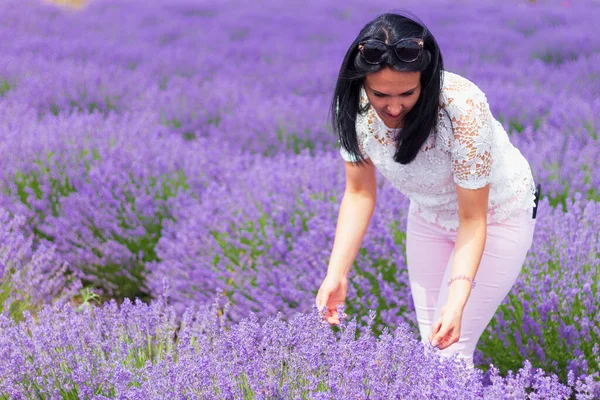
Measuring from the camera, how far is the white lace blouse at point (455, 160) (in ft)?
5.84

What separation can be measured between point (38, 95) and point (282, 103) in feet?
6.02

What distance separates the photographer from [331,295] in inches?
80.7

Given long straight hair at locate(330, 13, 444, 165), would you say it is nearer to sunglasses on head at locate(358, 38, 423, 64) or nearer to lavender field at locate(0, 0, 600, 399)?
sunglasses on head at locate(358, 38, 423, 64)

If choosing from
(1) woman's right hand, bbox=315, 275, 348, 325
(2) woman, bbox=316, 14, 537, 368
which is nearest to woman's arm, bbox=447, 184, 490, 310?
(2) woman, bbox=316, 14, 537, 368

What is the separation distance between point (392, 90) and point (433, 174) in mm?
330

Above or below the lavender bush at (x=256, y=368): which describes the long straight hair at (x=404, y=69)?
above

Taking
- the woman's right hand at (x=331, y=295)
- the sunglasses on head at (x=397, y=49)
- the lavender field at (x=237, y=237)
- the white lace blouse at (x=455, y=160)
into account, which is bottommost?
the lavender field at (x=237, y=237)

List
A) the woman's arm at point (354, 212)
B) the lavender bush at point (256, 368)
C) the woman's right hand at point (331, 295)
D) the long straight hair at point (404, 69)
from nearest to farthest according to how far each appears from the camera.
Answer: the lavender bush at point (256, 368) → the long straight hair at point (404, 69) → the woman's right hand at point (331, 295) → the woman's arm at point (354, 212)

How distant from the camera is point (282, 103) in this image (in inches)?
206

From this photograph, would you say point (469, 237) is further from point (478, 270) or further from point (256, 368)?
point (256, 368)

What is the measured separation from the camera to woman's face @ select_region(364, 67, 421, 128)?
65.9 inches

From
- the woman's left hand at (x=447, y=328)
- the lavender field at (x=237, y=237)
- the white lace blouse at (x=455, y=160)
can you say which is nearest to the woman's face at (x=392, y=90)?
the white lace blouse at (x=455, y=160)

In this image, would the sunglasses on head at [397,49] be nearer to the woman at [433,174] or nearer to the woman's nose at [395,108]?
the woman at [433,174]

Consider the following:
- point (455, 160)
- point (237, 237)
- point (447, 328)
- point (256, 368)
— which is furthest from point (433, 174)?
point (237, 237)
